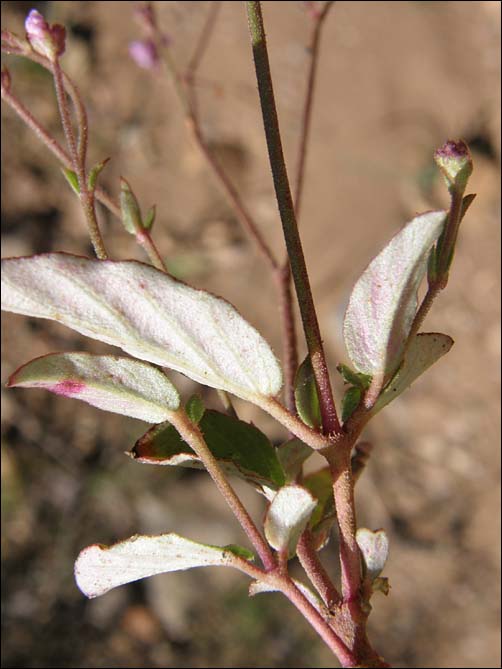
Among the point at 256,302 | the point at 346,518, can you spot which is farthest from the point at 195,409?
the point at 256,302

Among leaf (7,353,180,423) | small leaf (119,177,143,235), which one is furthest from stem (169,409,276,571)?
small leaf (119,177,143,235)

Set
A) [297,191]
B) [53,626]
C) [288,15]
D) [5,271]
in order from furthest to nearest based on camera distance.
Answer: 1. [288,15]
2. [53,626]
3. [297,191]
4. [5,271]

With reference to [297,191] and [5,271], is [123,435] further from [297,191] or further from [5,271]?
[5,271]

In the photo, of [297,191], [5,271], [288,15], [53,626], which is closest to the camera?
[5,271]

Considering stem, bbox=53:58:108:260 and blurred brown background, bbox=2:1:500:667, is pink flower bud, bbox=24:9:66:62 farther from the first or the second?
blurred brown background, bbox=2:1:500:667

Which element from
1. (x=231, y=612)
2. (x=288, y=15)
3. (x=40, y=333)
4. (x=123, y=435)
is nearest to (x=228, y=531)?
(x=231, y=612)

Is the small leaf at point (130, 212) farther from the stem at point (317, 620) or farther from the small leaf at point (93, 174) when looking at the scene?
the stem at point (317, 620)
